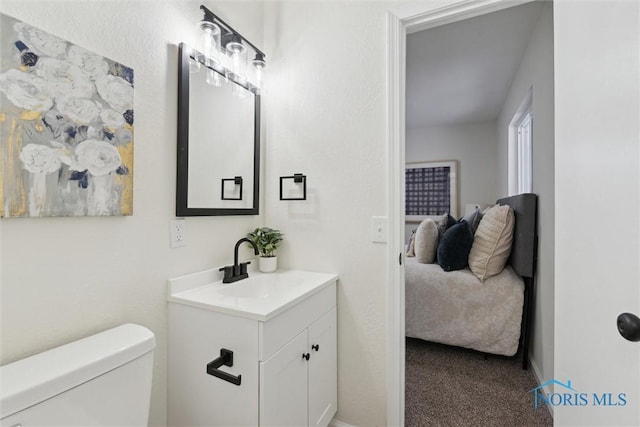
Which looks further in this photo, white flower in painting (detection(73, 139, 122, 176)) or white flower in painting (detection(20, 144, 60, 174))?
white flower in painting (detection(73, 139, 122, 176))

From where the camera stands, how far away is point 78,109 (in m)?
0.92

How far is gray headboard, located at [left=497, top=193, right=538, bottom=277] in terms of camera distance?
6.64 feet

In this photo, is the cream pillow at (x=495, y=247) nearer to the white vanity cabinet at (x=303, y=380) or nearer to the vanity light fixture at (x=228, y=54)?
the white vanity cabinet at (x=303, y=380)

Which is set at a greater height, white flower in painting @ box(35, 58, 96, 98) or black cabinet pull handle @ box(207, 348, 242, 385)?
white flower in painting @ box(35, 58, 96, 98)

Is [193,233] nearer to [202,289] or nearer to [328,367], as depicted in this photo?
[202,289]

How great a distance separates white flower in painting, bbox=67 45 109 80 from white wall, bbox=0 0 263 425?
39 mm

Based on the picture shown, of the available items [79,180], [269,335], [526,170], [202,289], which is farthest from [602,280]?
[526,170]

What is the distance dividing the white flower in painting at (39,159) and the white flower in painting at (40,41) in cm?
27

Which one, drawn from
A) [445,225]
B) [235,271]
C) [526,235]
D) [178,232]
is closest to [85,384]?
[178,232]

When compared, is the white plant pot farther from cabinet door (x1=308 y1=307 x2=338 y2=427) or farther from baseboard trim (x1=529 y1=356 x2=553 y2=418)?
baseboard trim (x1=529 y1=356 x2=553 y2=418)

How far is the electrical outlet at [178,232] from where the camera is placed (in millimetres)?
1233

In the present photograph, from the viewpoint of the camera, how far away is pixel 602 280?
0.77 m

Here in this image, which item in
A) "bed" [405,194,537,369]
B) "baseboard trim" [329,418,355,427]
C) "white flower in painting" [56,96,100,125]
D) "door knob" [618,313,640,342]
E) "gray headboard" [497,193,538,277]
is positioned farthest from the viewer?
"bed" [405,194,537,369]

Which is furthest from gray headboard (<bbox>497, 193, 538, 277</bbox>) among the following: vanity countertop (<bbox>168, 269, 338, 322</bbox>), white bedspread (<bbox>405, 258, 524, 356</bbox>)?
vanity countertop (<bbox>168, 269, 338, 322</bbox>)
